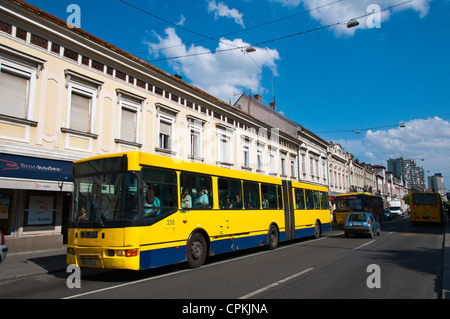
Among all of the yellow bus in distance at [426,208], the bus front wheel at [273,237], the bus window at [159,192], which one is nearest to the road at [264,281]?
the bus window at [159,192]

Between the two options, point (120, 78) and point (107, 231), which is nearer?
point (107, 231)

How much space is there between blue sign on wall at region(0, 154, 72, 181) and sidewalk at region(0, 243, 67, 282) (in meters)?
2.72

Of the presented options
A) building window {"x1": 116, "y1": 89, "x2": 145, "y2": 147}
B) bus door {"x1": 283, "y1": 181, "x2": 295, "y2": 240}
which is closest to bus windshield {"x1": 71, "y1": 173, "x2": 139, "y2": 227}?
building window {"x1": 116, "y1": 89, "x2": 145, "y2": 147}

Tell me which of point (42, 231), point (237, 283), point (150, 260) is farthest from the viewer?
point (42, 231)

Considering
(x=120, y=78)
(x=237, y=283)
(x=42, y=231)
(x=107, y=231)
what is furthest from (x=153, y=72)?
(x=237, y=283)

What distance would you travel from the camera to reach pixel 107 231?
7.15 m

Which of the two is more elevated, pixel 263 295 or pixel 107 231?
pixel 107 231

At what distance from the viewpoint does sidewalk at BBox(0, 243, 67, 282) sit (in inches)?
334

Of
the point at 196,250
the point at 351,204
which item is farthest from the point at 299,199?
the point at 351,204

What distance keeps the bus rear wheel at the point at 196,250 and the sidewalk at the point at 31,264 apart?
3.89 m

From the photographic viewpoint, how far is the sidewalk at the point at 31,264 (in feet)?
27.8

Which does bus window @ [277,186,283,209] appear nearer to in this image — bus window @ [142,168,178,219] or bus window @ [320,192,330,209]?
bus window @ [320,192,330,209]

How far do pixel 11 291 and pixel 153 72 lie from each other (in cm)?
1289
